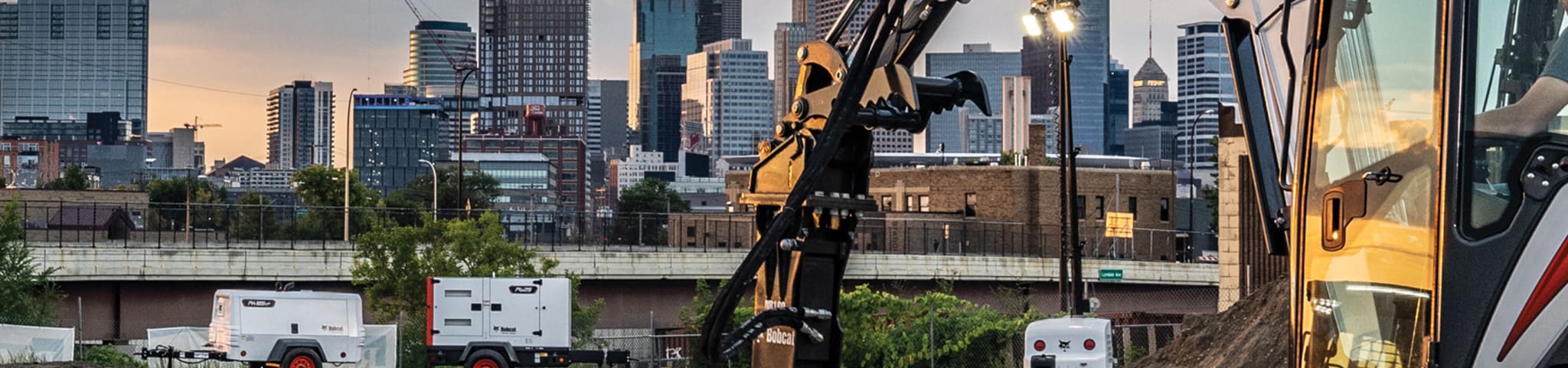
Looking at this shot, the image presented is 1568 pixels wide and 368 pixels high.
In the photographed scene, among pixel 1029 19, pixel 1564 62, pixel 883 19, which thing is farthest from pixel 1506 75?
pixel 1029 19

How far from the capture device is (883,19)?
10.5 metres

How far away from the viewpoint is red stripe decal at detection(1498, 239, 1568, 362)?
6.15 m

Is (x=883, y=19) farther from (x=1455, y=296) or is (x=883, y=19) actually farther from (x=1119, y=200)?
(x=1119, y=200)

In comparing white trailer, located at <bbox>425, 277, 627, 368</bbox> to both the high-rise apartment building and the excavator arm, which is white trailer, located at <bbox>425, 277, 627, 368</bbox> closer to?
the excavator arm

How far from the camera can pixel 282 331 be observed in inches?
1097

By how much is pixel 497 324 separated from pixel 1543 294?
2354cm

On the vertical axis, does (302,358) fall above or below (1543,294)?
below

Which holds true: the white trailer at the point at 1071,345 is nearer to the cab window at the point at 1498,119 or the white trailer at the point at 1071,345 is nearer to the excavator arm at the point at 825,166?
the excavator arm at the point at 825,166

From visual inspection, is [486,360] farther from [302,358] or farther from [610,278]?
[610,278]

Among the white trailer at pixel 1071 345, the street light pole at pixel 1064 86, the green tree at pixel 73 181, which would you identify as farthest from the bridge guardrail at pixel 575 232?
the green tree at pixel 73 181

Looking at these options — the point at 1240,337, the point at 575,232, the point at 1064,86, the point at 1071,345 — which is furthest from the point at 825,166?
the point at 575,232

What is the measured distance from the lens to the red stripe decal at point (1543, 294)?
20.2ft

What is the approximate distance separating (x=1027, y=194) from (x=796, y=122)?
73214 mm

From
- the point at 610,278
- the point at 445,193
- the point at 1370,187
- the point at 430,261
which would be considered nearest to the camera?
the point at 1370,187
